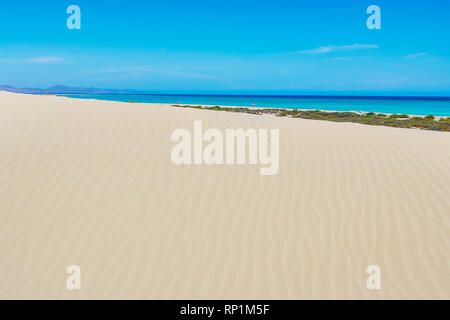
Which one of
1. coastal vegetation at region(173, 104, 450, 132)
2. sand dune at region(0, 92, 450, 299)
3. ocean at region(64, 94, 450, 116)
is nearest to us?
sand dune at region(0, 92, 450, 299)

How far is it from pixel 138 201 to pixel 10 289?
2.04 m

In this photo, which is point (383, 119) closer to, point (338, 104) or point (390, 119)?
point (390, 119)

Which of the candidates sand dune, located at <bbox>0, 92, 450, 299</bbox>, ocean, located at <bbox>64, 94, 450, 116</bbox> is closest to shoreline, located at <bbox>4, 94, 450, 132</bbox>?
sand dune, located at <bbox>0, 92, 450, 299</bbox>

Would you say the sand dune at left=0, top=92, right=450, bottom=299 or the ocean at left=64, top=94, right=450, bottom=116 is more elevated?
the ocean at left=64, top=94, right=450, bottom=116

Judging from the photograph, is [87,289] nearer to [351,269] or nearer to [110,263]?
[110,263]

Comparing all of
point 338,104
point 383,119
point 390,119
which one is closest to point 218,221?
point 383,119

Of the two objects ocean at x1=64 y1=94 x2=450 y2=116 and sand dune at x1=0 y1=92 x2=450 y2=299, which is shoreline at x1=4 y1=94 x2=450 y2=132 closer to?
sand dune at x1=0 y1=92 x2=450 y2=299

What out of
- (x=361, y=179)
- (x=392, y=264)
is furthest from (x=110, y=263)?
(x=361, y=179)

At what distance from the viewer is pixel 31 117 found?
966 centimetres

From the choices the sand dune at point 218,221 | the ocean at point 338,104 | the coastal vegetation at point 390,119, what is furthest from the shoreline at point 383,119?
→ the ocean at point 338,104

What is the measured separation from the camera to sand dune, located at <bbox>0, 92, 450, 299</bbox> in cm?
428

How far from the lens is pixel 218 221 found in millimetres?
5328

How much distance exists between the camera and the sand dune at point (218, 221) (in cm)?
428

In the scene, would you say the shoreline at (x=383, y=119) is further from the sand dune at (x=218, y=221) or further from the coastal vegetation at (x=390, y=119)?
the sand dune at (x=218, y=221)
